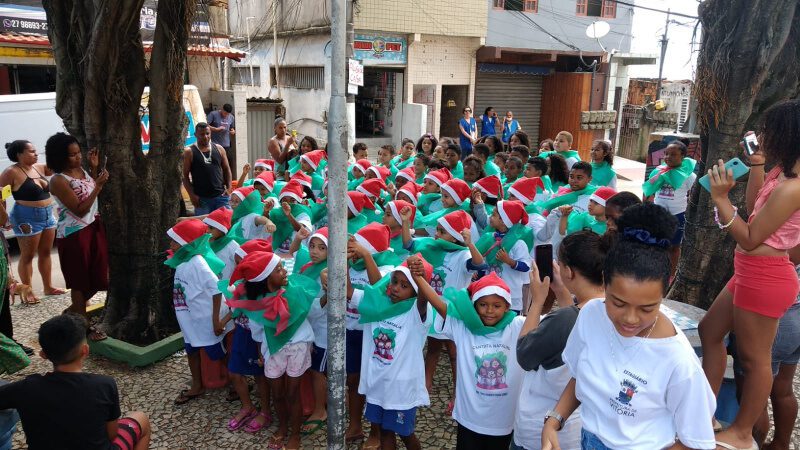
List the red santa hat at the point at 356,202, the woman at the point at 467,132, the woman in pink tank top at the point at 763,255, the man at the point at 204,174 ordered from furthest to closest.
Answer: the woman at the point at 467,132 < the man at the point at 204,174 < the red santa hat at the point at 356,202 < the woman in pink tank top at the point at 763,255

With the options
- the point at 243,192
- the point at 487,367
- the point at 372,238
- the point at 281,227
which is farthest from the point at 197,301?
the point at 487,367

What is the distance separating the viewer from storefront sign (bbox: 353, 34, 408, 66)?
1508 cm

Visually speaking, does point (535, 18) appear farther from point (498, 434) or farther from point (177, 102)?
point (498, 434)

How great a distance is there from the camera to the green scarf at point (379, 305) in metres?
3.37

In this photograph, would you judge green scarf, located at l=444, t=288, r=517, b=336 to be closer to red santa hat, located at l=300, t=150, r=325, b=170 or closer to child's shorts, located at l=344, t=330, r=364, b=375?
child's shorts, located at l=344, t=330, r=364, b=375

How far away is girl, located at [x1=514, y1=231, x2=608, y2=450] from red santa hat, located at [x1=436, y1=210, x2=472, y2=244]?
1.61m

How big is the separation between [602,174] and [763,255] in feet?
14.5

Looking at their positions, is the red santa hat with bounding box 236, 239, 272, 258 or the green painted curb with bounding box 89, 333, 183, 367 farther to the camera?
the green painted curb with bounding box 89, 333, 183, 367

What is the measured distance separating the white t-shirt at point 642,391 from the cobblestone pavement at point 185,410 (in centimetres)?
194

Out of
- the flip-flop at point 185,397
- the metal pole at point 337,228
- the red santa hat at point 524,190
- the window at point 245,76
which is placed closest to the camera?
the metal pole at point 337,228

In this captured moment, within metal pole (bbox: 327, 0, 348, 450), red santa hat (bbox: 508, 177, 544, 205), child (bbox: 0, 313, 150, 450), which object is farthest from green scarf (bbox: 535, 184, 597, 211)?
child (bbox: 0, 313, 150, 450)

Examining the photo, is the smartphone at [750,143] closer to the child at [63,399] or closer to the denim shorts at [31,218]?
the child at [63,399]

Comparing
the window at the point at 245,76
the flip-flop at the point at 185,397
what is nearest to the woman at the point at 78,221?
the flip-flop at the point at 185,397

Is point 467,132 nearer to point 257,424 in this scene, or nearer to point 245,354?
point 245,354
